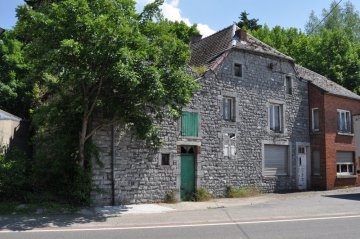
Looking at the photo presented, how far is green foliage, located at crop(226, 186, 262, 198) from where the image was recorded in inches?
806

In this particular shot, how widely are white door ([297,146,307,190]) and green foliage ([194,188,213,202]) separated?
718 centimetres

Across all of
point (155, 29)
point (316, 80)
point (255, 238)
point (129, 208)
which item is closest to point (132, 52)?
point (155, 29)

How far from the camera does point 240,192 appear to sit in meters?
20.7

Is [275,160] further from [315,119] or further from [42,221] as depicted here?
[42,221]

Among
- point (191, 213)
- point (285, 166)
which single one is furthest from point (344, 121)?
point (191, 213)

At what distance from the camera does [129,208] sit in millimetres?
15984

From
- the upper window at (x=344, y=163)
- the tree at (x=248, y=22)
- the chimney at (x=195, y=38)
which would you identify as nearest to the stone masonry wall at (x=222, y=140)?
the upper window at (x=344, y=163)

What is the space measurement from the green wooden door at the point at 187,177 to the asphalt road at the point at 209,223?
201cm

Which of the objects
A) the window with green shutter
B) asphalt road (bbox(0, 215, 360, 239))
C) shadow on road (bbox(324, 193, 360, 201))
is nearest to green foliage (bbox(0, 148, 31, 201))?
asphalt road (bbox(0, 215, 360, 239))

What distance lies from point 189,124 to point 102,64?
6.56m

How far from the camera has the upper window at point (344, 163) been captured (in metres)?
25.6

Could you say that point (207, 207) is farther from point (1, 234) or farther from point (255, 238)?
point (1, 234)

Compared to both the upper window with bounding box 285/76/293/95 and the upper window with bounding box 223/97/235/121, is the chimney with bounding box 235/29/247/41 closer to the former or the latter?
the upper window with bounding box 285/76/293/95

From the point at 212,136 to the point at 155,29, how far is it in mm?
6818
